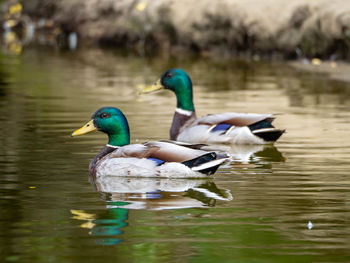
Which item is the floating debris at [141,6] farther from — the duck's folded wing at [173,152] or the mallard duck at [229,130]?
the duck's folded wing at [173,152]

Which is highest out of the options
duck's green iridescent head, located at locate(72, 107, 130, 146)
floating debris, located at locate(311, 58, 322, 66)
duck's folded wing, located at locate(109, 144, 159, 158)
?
duck's green iridescent head, located at locate(72, 107, 130, 146)

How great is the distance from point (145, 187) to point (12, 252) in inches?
108

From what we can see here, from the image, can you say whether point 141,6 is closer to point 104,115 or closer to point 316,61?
point 316,61

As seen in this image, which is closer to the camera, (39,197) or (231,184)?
(39,197)

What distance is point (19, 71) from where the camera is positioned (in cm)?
2425

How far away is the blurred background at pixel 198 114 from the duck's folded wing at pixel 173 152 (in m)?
0.26

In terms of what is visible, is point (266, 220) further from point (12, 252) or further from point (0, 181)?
point (0, 181)

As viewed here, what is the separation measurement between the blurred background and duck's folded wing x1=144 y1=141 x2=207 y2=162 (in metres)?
0.26

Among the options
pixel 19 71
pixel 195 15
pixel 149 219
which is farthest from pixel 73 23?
pixel 149 219

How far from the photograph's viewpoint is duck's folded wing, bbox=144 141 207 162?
9.41 metres

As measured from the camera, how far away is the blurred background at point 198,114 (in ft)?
22.8

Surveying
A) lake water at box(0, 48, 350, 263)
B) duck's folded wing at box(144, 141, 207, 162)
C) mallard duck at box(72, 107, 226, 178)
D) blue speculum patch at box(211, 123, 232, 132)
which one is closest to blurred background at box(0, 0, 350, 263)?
lake water at box(0, 48, 350, 263)

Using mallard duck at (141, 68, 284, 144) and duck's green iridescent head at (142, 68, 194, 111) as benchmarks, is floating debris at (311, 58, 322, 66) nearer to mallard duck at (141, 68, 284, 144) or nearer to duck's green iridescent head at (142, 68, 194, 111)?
duck's green iridescent head at (142, 68, 194, 111)

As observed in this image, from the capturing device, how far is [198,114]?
15.6 m
